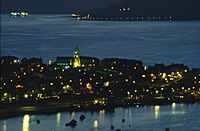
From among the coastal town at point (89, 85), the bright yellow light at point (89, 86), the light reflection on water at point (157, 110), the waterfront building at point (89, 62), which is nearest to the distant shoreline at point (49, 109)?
the coastal town at point (89, 85)

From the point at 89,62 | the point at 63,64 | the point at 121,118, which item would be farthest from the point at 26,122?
the point at 89,62

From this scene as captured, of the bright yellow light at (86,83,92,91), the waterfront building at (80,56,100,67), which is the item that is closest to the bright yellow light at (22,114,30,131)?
the bright yellow light at (86,83,92,91)

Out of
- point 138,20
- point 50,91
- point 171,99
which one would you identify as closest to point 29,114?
point 50,91

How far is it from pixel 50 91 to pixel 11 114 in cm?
203

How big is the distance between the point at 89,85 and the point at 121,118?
282 cm

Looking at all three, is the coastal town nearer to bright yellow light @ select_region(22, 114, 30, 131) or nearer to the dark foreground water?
bright yellow light @ select_region(22, 114, 30, 131)

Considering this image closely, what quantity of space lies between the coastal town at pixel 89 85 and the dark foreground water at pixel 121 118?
402 millimetres

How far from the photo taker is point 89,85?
1612 centimetres

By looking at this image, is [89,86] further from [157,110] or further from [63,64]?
[63,64]

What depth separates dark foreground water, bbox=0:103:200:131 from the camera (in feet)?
41.1

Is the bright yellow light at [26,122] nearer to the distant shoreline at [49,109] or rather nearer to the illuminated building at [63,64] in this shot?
the distant shoreline at [49,109]

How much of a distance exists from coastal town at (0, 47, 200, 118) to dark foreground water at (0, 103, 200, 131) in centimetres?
40

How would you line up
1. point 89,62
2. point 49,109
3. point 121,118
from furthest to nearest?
1. point 89,62
2. point 49,109
3. point 121,118

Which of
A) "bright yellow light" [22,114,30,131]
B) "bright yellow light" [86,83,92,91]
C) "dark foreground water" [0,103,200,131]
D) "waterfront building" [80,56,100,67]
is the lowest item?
"dark foreground water" [0,103,200,131]
